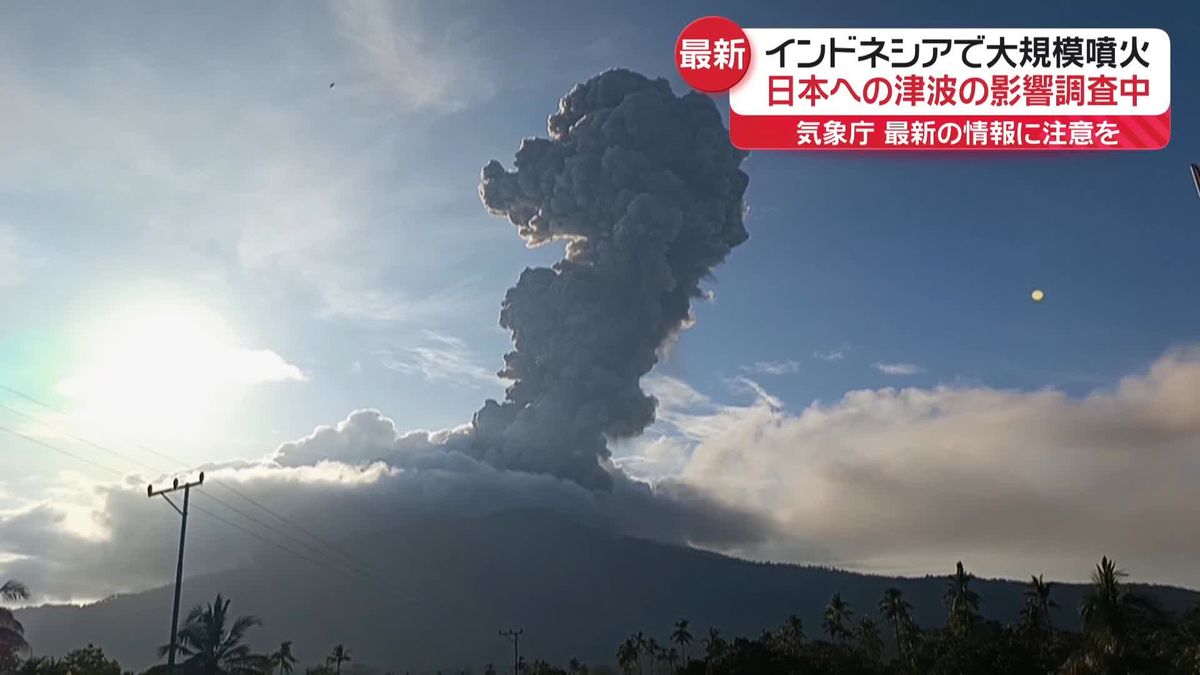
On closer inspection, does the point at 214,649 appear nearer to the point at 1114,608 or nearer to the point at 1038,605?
the point at 1114,608

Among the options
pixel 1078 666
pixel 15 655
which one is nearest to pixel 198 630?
pixel 15 655

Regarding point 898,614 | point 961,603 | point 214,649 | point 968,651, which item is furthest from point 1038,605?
point 214,649

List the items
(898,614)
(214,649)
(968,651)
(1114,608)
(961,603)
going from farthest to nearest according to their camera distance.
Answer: (898,614), (961,603), (968,651), (214,649), (1114,608)

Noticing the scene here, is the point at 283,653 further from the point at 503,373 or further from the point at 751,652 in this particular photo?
the point at 503,373

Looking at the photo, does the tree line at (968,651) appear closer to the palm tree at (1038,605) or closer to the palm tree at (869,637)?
the palm tree at (1038,605)

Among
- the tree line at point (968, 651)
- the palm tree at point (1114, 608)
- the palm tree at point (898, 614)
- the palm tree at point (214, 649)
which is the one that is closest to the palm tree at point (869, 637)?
the palm tree at point (898, 614)

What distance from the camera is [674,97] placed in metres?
178

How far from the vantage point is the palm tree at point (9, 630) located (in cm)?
6131

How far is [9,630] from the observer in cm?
6184

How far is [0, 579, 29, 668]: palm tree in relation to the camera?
61.3 meters

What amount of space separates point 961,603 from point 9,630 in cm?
8197

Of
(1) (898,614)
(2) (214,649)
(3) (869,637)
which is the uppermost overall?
(1) (898,614)

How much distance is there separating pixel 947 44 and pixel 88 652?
229 ft

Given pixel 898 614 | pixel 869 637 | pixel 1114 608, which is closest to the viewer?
pixel 1114 608
